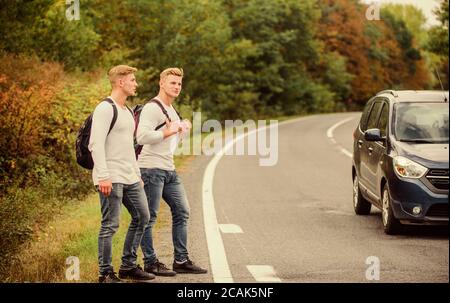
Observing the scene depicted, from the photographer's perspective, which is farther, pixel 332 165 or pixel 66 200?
pixel 332 165

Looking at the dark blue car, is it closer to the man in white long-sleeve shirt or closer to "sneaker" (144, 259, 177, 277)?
"sneaker" (144, 259, 177, 277)

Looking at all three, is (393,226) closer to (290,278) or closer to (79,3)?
(290,278)

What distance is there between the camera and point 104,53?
32625 mm

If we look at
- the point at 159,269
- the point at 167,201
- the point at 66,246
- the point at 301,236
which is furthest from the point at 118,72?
the point at 301,236

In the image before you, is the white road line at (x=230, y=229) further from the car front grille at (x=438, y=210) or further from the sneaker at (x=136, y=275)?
the sneaker at (x=136, y=275)

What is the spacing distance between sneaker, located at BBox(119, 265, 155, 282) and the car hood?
12.7 feet

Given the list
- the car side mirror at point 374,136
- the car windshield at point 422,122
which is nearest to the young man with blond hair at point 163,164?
the car side mirror at point 374,136

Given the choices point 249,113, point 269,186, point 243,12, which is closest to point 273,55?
point 243,12

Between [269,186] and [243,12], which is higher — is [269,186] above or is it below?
below

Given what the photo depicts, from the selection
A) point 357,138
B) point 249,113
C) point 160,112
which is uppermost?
point 160,112

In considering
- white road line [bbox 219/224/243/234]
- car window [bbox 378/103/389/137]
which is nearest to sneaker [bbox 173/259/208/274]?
white road line [bbox 219/224/243/234]

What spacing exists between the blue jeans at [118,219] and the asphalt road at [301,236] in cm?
45

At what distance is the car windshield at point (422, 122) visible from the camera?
10.6 m

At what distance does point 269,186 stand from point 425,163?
20.0 ft
